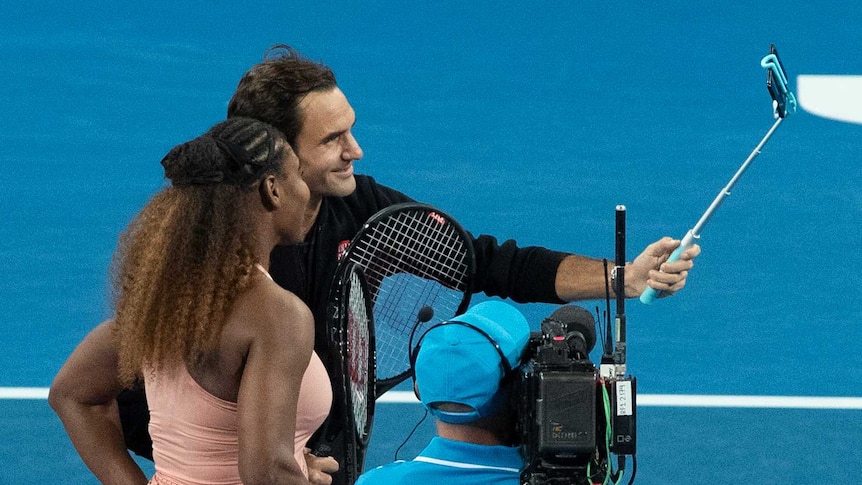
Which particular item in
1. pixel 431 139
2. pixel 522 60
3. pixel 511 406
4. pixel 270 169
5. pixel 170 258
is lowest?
pixel 511 406

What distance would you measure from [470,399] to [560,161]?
5.68 meters

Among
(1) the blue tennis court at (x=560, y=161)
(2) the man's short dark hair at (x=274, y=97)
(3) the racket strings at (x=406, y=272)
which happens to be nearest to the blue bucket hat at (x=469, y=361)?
(3) the racket strings at (x=406, y=272)

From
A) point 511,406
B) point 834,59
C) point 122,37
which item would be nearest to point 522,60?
point 834,59

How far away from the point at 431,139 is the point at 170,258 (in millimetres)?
6035

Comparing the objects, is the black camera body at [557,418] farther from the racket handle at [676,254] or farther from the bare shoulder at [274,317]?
the racket handle at [676,254]

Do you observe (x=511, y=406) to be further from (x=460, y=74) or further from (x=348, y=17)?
(x=348, y=17)

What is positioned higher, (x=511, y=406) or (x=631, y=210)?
(x=631, y=210)

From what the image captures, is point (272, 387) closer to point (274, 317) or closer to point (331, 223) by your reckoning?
point (274, 317)

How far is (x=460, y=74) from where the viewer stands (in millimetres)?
9734

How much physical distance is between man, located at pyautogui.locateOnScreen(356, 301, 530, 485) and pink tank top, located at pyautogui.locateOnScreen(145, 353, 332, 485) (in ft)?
0.86

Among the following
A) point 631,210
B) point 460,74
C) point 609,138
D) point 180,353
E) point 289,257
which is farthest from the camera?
point 460,74

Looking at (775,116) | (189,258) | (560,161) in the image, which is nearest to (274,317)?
(189,258)

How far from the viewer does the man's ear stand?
10.5ft

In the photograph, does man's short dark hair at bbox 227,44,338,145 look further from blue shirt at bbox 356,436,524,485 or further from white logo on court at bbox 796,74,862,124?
white logo on court at bbox 796,74,862,124
